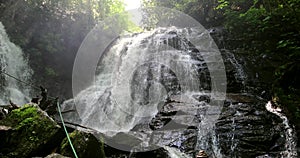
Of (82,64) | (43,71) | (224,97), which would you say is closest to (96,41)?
(82,64)

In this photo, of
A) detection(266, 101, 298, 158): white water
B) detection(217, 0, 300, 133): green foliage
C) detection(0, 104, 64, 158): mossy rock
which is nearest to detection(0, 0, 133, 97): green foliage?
detection(217, 0, 300, 133): green foliage

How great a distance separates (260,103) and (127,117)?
419 cm

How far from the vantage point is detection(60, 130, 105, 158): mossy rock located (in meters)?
4.11

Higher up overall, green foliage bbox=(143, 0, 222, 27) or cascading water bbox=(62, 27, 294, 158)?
green foliage bbox=(143, 0, 222, 27)

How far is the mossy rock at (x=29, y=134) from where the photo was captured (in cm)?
405

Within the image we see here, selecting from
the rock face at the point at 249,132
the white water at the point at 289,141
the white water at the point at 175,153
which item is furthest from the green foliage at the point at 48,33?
the white water at the point at 289,141

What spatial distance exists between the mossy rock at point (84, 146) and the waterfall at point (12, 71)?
699cm

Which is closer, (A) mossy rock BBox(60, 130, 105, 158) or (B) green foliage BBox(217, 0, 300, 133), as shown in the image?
(A) mossy rock BBox(60, 130, 105, 158)

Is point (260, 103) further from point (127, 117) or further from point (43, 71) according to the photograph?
point (43, 71)

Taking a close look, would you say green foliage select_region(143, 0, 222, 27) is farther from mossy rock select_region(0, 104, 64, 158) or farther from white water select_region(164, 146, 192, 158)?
mossy rock select_region(0, 104, 64, 158)

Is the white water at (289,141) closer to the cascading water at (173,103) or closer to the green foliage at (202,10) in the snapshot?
the cascading water at (173,103)

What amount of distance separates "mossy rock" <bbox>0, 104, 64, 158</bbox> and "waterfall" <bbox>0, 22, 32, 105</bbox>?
6225 millimetres

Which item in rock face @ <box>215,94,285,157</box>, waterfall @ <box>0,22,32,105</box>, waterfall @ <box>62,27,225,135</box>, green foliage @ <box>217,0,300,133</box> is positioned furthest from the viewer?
waterfall @ <box>0,22,32,105</box>

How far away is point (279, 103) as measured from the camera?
677 cm
